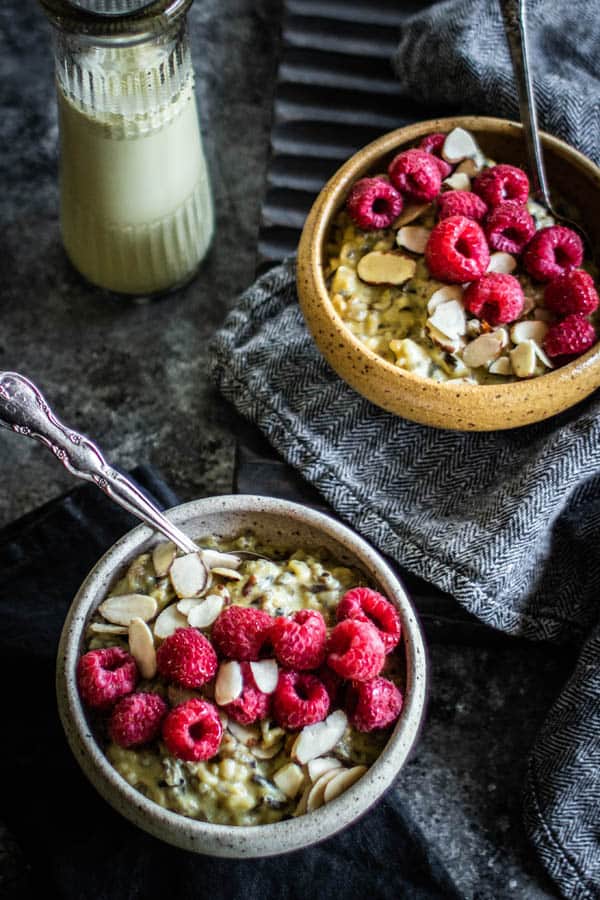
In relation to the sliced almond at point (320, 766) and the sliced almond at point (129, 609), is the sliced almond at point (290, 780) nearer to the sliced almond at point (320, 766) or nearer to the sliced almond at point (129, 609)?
the sliced almond at point (320, 766)

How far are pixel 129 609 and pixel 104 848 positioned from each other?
0.32 metres

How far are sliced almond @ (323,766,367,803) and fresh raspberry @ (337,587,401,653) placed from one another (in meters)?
0.14

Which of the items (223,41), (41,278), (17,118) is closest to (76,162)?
(41,278)

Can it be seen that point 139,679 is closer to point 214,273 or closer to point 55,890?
point 55,890

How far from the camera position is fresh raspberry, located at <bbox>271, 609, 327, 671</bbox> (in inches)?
49.1

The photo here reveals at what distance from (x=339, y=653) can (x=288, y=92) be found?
1085 mm

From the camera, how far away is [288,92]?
1917 millimetres

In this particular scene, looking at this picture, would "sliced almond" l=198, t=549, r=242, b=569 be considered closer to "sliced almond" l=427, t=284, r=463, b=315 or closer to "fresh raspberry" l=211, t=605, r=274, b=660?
"fresh raspberry" l=211, t=605, r=274, b=660

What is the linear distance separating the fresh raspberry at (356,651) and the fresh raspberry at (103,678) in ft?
0.78

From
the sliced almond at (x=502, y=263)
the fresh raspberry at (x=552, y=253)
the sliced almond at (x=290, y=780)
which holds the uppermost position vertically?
the fresh raspberry at (x=552, y=253)

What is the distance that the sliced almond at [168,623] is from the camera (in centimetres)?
133

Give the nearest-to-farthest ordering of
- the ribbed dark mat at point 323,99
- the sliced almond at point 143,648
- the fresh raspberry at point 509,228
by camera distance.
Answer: the sliced almond at point 143,648 → the fresh raspberry at point 509,228 → the ribbed dark mat at point 323,99

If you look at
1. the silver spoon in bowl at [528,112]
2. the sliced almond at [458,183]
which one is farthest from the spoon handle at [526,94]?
the sliced almond at [458,183]

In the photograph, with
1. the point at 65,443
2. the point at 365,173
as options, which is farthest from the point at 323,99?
the point at 65,443
